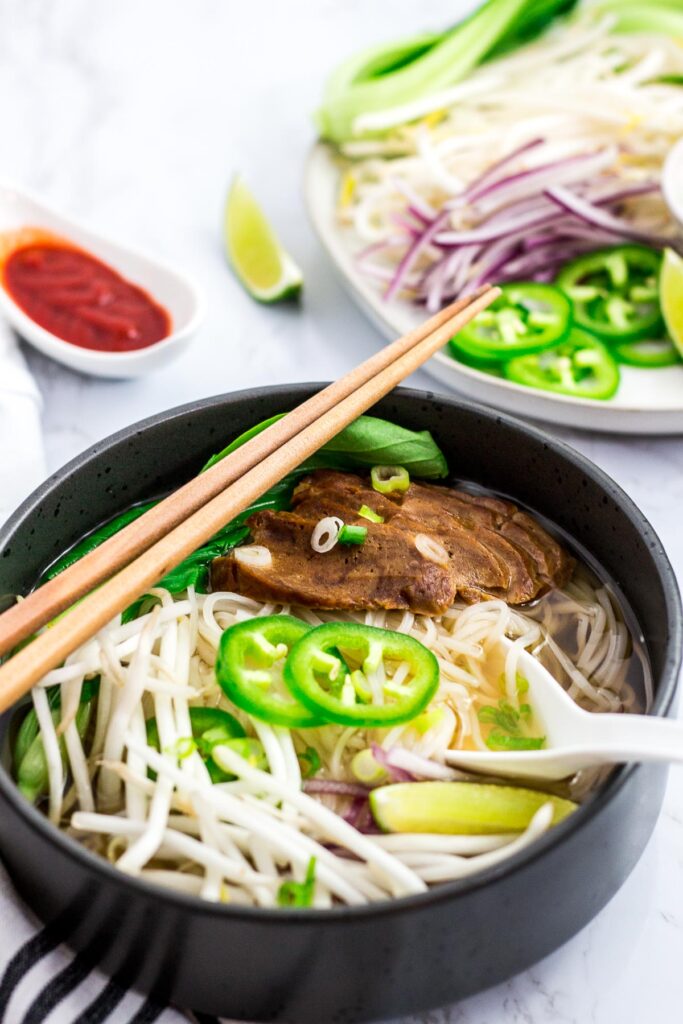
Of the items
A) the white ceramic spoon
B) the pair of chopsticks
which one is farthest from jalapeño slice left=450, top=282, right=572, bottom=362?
the white ceramic spoon

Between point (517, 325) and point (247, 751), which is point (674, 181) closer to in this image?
point (517, 325)

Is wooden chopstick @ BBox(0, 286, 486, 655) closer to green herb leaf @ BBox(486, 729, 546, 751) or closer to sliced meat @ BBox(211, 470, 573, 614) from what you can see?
sliced meat @ BBox(211, 470, 573, 614)

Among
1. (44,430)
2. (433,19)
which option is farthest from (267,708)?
(433,19)

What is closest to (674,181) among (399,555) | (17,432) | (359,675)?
(399,555)

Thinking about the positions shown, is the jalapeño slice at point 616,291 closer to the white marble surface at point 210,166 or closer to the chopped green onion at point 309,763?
the white marble surface at point 210,166

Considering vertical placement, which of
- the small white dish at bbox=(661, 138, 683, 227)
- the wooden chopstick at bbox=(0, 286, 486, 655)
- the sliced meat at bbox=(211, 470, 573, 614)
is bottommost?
the sliced meat at bbox=(211, 470, 573, 614)

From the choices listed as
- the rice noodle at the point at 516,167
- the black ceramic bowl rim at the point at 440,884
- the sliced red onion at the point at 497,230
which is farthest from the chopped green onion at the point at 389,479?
the sliced red onion at the point at 497,230

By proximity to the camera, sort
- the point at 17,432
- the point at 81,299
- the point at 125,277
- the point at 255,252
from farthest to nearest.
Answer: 1. the point at 255,252
2. the point at 125,277
3. the point at 81,299
4. the point at 17,432
